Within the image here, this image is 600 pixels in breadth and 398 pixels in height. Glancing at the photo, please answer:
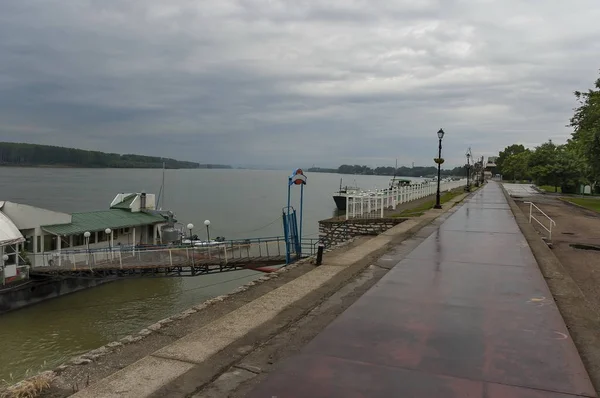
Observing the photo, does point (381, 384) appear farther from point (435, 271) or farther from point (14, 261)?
point (14, 261)

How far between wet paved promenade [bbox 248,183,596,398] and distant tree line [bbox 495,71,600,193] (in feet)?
104

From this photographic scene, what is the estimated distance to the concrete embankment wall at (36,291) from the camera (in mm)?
20198

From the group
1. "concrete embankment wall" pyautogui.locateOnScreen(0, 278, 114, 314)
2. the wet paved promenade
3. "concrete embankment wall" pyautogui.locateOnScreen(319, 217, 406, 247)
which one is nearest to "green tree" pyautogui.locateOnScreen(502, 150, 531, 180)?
"concrete embankment wall" pyautogui.locateOnScreen(319, 217, 406, 247)

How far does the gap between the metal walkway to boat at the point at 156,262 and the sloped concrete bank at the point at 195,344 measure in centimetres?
1139

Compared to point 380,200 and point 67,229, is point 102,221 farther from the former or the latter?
point 380,200

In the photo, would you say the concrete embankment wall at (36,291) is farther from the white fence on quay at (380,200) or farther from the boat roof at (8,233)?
the white fence on quay at (380,200)

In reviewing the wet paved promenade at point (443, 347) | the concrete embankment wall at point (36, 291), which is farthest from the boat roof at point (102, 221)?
the wet paved promenade at point (443, 347)

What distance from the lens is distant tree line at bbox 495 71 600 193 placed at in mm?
35053

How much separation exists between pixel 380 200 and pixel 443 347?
84.3 ft

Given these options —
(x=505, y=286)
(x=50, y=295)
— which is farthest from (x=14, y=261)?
(x=505, y=286)

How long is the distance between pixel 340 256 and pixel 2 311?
54.0ft

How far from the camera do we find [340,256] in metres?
12.1

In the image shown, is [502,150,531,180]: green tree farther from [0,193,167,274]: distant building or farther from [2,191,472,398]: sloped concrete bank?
[2,191,472,398]: sloped concrete bank

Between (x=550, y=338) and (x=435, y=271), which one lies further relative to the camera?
(x=435, y=271)
